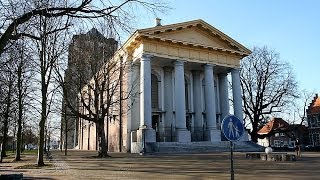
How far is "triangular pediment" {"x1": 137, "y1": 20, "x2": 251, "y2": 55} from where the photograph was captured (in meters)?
37.5

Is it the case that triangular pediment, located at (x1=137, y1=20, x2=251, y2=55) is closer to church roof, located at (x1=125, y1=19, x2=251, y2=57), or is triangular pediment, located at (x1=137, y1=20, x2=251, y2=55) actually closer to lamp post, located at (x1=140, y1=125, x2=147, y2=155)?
church roof, located at (x1=125, y1=19, x2=251, y2=57)

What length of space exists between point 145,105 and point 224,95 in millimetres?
14544

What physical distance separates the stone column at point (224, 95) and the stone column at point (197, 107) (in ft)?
11.4

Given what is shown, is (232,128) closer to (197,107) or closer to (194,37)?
(194,37)

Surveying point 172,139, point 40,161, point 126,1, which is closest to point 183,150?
point 172,139

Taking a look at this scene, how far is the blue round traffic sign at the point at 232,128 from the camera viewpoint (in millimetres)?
8727

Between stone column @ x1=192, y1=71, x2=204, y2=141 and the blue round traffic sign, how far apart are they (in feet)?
108

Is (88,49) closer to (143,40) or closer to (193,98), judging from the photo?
Result: (143,40)

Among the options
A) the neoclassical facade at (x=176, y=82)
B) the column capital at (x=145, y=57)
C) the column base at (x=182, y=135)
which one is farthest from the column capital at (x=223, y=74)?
the column capital at (x=145, y=57)

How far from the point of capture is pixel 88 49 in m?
28.4

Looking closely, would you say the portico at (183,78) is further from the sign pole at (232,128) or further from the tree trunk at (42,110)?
the sign pole at (232,128)

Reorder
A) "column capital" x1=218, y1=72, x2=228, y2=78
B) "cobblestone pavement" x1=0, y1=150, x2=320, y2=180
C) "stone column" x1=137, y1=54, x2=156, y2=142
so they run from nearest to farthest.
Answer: "cobblestone pavement" x1=0, y1=150, x2=320, y2=180
"stone column" x1=137, y1=54, x2=156, y2=142
"column capital" x1=218, y1=72, x2=228, y2=78

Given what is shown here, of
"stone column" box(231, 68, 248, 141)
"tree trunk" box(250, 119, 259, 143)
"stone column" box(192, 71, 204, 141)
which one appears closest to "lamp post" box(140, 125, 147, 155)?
"stone column" box(192, 71, 204, 141)

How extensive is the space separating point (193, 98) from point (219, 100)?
13.4 feet
